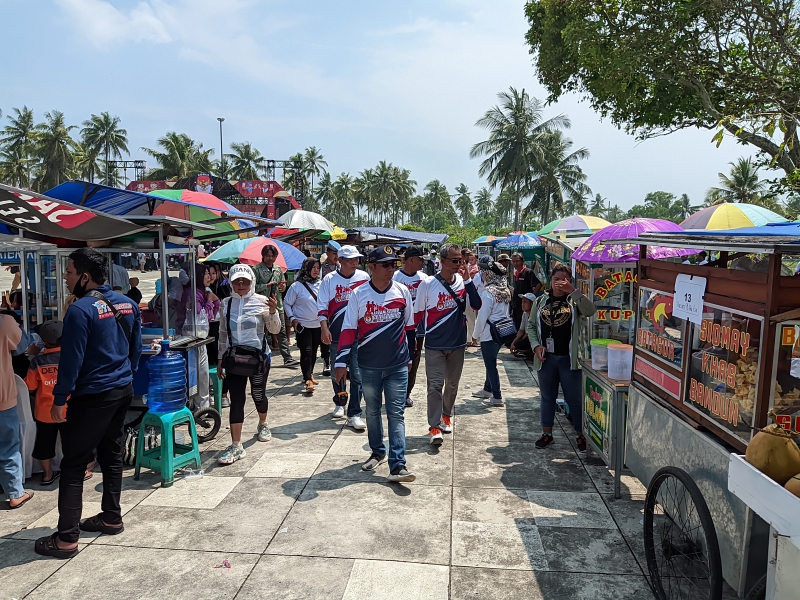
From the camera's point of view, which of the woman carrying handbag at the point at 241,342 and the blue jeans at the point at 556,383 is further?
the blue jeans at the point at 556,383

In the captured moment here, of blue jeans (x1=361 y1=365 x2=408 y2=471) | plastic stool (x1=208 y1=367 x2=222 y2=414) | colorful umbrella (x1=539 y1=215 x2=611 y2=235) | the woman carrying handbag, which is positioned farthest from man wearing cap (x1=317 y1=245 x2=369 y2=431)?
colorful umbrella (x1=539 y1=215 x2=611 y2=235)

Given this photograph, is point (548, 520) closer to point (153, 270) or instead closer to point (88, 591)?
point (88, 591)

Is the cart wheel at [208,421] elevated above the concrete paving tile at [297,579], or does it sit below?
above

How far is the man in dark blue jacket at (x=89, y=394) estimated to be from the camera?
3.62 meters

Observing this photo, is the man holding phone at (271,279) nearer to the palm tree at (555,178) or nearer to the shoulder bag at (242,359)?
the shoulder bag at (242,359)

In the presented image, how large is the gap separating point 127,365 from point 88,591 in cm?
145

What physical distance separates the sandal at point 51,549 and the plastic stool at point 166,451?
3.54ft

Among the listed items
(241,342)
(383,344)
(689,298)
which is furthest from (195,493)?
(689,298)

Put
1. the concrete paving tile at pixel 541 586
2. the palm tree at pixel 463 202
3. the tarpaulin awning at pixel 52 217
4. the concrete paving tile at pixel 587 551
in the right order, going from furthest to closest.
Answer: the palm tree at pixel 463 202
the tarpaulin awning at pixel 52 217
the concrete paving tile at pixel 587 551
the concrete paving tile at pixel 541 586

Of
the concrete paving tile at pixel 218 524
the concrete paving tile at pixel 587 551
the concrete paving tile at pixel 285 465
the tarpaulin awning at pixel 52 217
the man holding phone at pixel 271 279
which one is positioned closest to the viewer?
the concrete paving tile at pixel 587 551

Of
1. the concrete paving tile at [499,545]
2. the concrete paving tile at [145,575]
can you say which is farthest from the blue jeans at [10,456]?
the concrete paving tile at [499,545]

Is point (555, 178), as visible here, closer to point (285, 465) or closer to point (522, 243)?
point (522, 243)

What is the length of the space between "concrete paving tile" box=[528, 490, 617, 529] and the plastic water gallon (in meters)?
1.02

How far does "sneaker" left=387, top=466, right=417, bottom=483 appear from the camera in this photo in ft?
15.5
